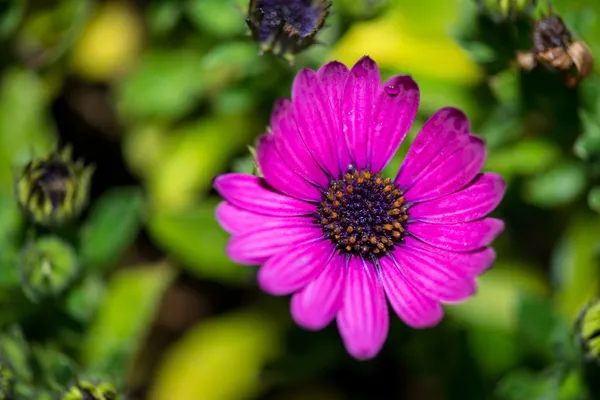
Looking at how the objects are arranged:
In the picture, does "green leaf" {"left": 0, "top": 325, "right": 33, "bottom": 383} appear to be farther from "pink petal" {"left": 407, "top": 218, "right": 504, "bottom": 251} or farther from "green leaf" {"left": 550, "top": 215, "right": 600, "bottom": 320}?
"green leaf" {"left": 550, "top": 215, "right": 600, "bottom": 320}

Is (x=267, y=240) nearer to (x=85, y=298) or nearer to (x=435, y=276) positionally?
(x=435, y=276)

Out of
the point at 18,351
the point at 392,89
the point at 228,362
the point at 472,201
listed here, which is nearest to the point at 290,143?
the point at 392,89

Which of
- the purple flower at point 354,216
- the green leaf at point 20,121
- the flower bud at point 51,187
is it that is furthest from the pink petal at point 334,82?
the green leaf at point 20,121

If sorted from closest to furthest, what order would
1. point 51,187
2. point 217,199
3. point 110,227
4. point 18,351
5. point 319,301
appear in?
point 319,301 < point 51,187 < point 18,351 < point 110,227 < point 217,199

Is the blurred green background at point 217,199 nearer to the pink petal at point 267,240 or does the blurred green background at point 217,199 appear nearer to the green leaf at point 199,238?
the green leaf at point 199,238

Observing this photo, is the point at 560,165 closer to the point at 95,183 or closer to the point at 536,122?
the point at 536,122

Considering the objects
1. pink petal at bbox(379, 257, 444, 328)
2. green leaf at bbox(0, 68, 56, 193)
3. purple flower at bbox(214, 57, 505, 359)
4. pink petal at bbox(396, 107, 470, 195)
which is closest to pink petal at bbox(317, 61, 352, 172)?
purple flower at bbox(214, 57, 505, 359)
